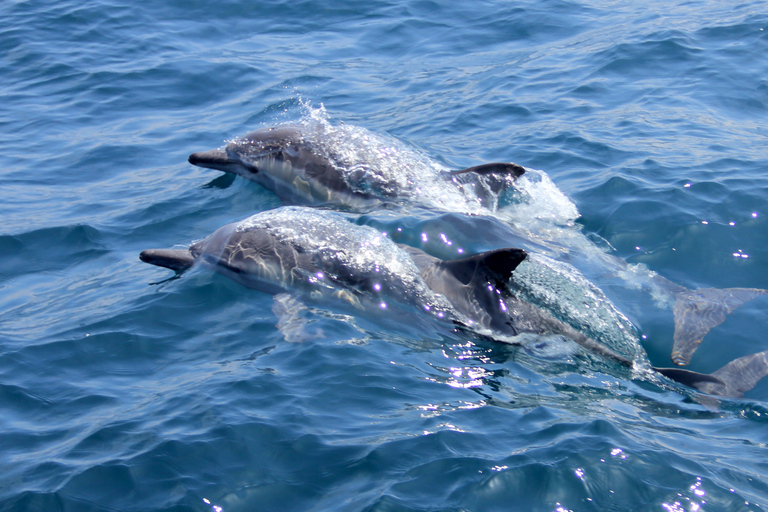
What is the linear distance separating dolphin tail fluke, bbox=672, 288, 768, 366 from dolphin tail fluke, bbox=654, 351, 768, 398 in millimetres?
570

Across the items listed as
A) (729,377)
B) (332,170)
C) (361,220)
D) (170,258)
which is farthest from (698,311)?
(170,258)

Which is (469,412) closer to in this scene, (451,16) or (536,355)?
(536,355)

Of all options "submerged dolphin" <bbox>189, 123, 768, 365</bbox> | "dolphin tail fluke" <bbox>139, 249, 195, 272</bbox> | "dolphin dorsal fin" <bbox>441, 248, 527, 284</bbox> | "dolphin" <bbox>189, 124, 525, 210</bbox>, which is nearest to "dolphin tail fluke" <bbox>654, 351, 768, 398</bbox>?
"dolphin dorsal fin" <bbox>441, 248, 527, 284</bbox>

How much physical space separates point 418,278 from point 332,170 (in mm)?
3481

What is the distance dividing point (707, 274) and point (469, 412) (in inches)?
176

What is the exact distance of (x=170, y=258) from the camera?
30.1ft

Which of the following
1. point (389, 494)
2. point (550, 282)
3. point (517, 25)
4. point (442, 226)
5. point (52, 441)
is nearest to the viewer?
point (389, 494)

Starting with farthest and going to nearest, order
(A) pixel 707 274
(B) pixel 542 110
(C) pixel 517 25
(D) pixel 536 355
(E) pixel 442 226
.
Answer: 1. (C) pixel 517 25
2. (B) pixel 542 110
3. (E) pixel 442 226
4. (A) pixel 707 274
5. (D) pixel 536 355

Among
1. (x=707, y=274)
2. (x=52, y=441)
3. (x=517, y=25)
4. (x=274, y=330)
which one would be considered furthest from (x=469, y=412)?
(x=517, y=25)

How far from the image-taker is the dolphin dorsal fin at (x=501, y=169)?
33.0 feet

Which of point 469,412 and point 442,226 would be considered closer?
point 469,412

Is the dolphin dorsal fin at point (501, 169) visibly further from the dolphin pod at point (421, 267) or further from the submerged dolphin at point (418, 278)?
the submerged dolphin at point (418, 278)

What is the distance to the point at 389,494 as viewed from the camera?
5.16 metres

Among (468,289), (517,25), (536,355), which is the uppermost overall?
(517,25)
